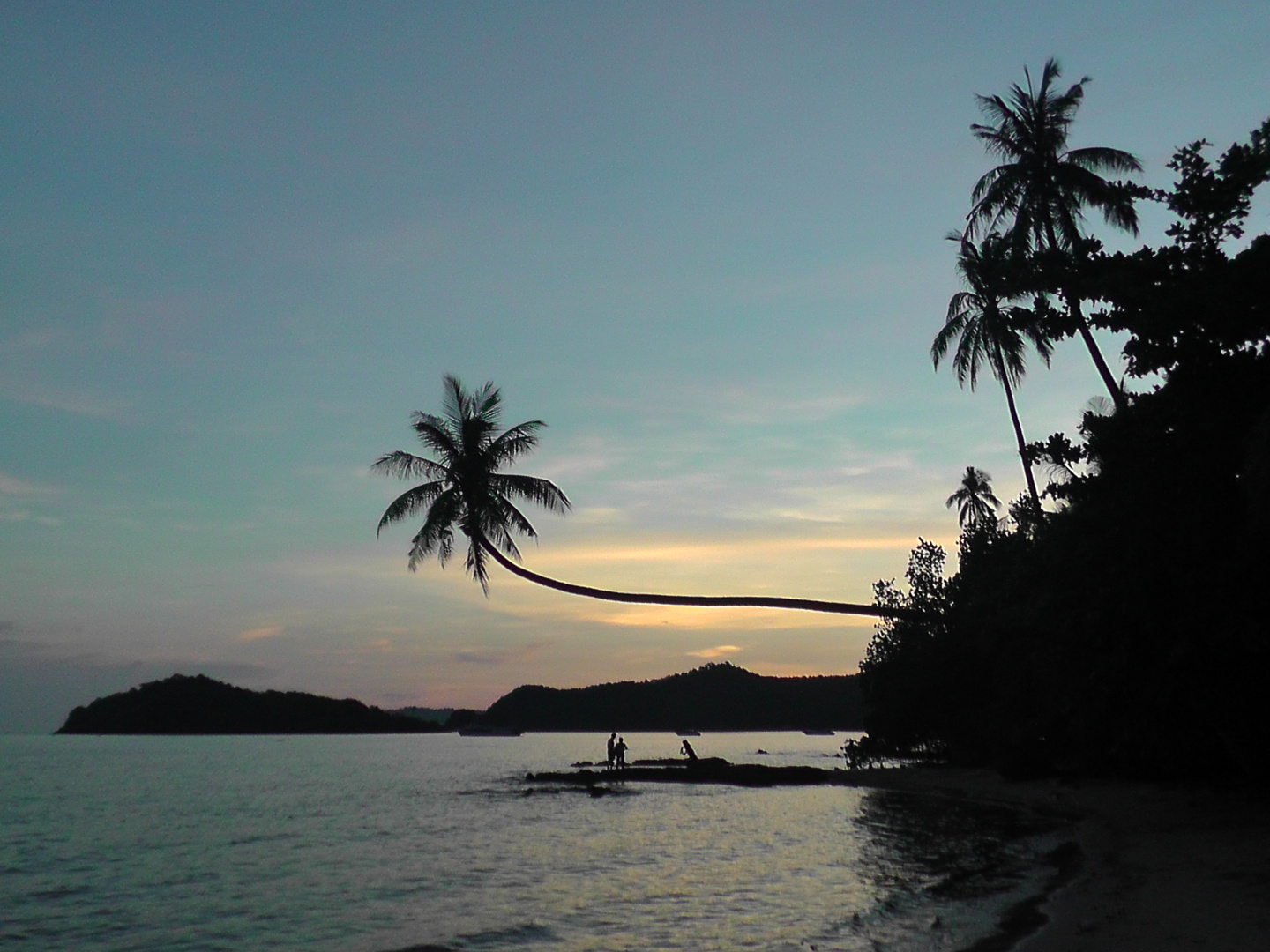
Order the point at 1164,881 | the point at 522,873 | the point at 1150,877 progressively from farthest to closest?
the point at 522,873 → the point at 1150,877 → the point at 1164,881

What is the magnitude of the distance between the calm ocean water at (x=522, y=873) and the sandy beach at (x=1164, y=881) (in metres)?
1.53

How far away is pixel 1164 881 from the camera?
637 inches

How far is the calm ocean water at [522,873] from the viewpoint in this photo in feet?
61.6

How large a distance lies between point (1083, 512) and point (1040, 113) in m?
17.2

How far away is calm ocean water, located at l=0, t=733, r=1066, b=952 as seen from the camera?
18.8 meters

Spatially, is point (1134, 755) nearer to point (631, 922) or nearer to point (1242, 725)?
point (1242, 725)

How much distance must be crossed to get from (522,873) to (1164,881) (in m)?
17.1

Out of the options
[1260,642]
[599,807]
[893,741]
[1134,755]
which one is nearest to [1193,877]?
[1260,642]

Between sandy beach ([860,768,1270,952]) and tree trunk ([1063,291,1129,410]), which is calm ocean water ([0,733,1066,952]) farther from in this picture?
tree trunk ([1063,291,1129,410])

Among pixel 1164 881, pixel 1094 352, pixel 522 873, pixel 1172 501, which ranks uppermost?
pixel 1094 352

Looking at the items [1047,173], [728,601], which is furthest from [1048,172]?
[728,601]

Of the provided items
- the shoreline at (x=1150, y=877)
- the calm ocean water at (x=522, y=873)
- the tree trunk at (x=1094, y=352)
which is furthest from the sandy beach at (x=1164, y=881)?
the tree trunk at (x=1094, y=352)

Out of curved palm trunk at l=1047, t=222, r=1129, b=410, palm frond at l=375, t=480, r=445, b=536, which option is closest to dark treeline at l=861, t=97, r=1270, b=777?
curved palm trunk at l=1047, t=222, r=1129, b=410

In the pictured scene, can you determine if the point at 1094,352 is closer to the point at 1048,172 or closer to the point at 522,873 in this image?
the point at 1048,172
